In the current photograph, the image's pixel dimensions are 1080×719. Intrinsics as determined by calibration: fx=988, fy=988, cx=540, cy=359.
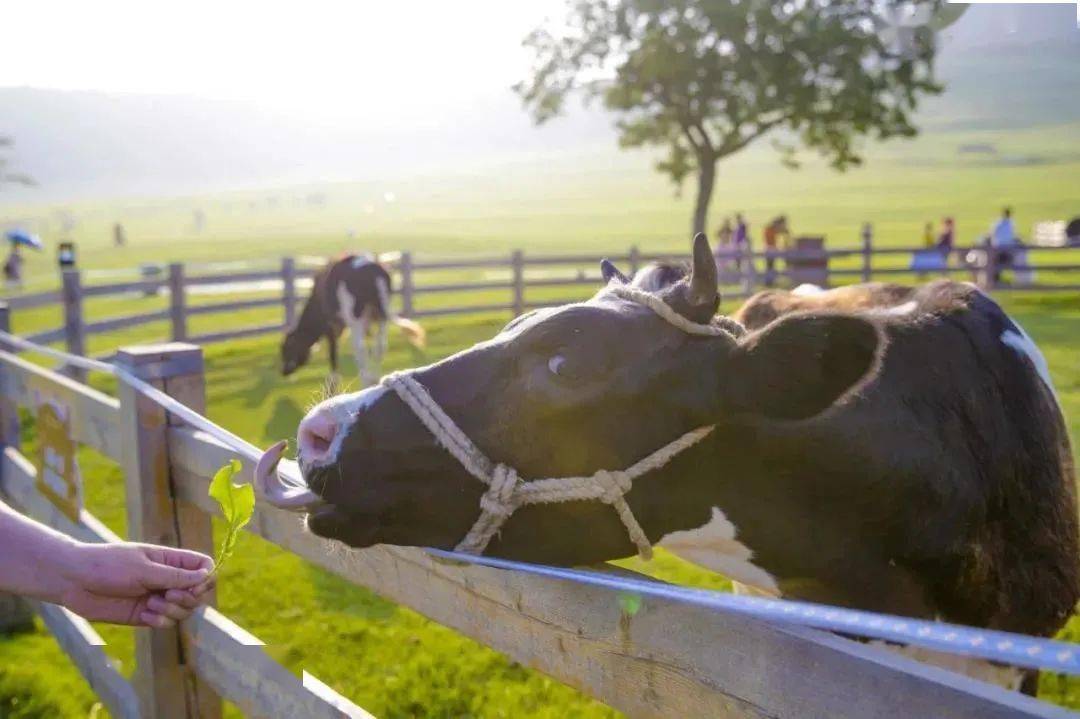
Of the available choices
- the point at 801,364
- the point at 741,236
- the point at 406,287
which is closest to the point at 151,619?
the point at 801,364

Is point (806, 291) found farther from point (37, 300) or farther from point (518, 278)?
point (518, 278)

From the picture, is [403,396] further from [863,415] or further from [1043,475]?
[1043,475]

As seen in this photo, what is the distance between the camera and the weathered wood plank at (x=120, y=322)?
520 inches

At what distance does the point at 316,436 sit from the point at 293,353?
445 inches

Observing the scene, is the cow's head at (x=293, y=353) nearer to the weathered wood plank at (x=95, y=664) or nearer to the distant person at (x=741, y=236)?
the weathered wood plank at (x=95, y=664)

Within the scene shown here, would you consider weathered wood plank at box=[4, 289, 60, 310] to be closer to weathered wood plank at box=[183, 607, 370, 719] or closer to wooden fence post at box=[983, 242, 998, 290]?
weathered wood plank at box=[183, 607, 370, 719]

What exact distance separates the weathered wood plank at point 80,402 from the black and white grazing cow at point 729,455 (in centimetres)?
171

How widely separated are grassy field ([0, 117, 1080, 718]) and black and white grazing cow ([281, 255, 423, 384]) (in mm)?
468

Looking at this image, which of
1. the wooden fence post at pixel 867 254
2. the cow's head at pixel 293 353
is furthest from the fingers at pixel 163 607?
the wooden fence post at pixel 867 254

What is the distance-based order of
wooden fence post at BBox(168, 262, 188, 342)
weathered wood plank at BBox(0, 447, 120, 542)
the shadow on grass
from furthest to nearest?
wooden fence post at BBox(168, 262, 188, 342), the shadow on grass, weathered wood plank at BBox(0, 447, 120, 542)

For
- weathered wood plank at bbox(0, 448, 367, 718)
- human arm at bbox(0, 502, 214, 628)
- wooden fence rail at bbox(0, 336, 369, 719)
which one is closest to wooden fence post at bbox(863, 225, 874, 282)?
wooden fence rail at bbox(0, 336, 369, 719)

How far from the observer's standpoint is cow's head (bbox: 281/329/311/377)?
42.7ft

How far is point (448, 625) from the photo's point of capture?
7.25ft

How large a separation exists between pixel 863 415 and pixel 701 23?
23.9m
